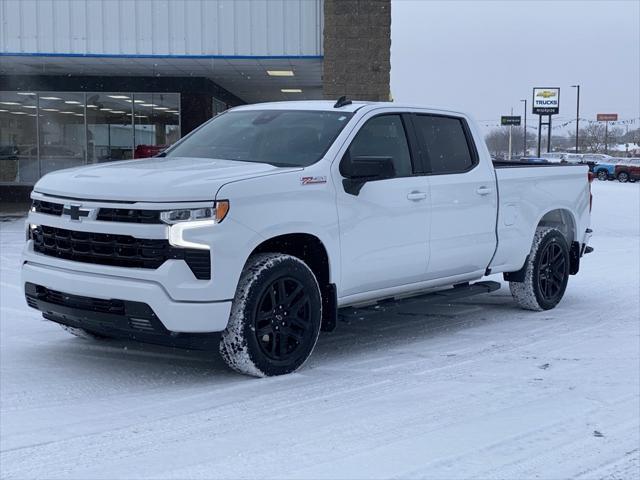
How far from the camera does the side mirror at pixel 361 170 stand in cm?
579

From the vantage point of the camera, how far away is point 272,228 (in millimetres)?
5293

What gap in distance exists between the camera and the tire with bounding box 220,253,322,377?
517cm

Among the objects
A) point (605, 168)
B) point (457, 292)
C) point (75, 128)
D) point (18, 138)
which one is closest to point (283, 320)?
point (457, 292)

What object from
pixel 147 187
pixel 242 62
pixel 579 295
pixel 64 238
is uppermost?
pixel 242 62

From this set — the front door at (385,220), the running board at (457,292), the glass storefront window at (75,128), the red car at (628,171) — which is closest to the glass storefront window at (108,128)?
the glass storefront window at (75,128)

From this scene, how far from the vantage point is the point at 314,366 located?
5.82 metres

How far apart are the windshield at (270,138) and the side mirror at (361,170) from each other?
8.1 inches

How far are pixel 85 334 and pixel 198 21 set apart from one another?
12390mm

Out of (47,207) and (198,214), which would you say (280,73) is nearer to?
(47,207)

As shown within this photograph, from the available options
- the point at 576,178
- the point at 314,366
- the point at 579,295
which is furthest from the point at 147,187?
the point at 579,295

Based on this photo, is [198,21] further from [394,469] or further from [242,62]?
[394,469]

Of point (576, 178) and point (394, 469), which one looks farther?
point (576, 178)

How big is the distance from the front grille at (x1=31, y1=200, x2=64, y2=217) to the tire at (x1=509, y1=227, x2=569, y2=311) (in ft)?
14.7

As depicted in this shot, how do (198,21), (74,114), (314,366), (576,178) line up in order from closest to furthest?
(314,366)
(576,178)
(198,21)
(74,114)
